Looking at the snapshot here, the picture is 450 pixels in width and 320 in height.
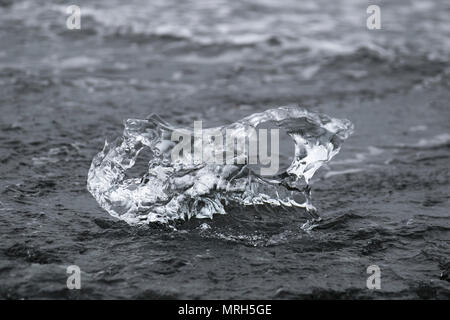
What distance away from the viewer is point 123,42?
10273 mm

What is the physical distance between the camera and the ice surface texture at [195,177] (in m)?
4.77

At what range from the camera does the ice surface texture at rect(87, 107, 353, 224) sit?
4.77 meters

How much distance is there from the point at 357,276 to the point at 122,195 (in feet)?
5.93

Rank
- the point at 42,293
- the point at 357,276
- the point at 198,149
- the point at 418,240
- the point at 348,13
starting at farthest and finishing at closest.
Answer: the point at 348,13
the point at 198,149
the point at 418,240
the point at 357,276
the point at 42,293

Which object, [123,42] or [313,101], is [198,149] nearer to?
[313,101]

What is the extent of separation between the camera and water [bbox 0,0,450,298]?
4059 millimetres

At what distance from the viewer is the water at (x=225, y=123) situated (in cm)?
406

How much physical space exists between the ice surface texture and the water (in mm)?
128

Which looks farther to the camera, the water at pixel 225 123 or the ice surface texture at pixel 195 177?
the ice surface texture at pixel 195 177

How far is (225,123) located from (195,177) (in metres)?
2.41

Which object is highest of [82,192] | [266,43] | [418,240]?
[266,43]

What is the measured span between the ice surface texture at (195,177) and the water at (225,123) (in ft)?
0.42

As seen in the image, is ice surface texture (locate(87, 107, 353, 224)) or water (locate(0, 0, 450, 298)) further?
ice surface texture (locate(87, 107, 353, 224))
